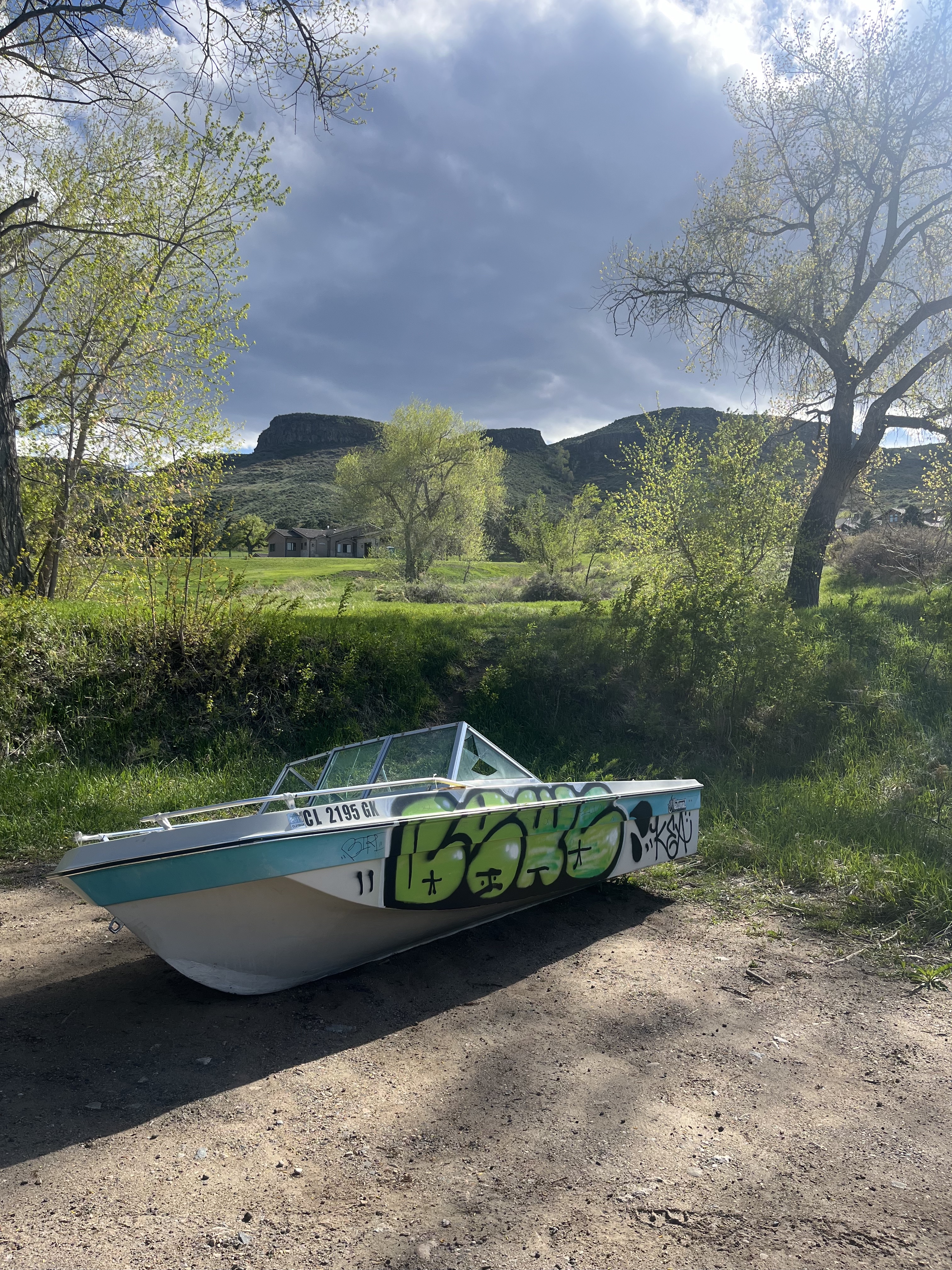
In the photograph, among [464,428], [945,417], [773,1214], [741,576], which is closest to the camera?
[773,1214]

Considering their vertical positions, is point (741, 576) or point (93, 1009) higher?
point (741, 576)

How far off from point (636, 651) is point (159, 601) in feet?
22.7

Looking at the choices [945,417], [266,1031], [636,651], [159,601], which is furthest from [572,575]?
[266,1031]

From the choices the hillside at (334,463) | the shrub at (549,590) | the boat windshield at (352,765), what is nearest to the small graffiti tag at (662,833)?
the boat windshield at (352,765)

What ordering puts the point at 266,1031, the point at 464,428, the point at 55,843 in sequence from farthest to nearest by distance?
the point at 464,428, the point at 55,843, the point at 266,1031

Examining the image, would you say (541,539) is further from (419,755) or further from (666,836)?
(419,755)

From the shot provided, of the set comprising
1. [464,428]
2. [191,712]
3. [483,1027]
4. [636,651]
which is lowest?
[483,1027]

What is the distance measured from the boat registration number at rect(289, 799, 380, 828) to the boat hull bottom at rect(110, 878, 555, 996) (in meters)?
0.34

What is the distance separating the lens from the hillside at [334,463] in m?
105

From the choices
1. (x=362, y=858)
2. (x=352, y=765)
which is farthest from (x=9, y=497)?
(x=362, y=858)

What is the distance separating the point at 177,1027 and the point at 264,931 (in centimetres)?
62

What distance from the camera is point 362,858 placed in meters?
4.30

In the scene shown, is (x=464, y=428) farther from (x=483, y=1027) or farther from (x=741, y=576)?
(x=483, y=1027)

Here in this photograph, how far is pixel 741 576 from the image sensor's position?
11.5m
